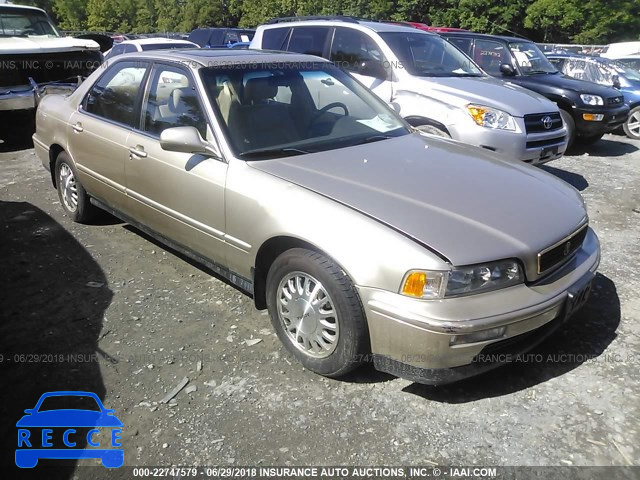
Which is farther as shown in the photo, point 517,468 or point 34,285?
point 34,285

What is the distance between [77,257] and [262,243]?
230 cm

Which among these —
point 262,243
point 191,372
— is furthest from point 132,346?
point 262,243

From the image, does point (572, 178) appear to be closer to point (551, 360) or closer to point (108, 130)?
point (551, 360)

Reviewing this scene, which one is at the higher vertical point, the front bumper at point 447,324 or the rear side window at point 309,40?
the rear side window at point 309,40

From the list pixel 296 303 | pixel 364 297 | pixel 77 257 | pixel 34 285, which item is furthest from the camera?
pixel 77 257

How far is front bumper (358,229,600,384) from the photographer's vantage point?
8.14 feet

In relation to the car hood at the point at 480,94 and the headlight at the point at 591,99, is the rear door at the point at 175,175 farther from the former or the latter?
the headlight at the point at 591,99

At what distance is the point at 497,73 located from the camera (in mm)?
9000

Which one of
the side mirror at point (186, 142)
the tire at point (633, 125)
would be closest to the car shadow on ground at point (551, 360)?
the side mirror at point (186, 142)

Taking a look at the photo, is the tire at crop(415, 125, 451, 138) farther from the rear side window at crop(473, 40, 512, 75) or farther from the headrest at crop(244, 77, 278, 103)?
the rear side window at crop(473, 40, 512, 75)

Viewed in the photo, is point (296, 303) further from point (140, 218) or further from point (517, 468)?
point (140, 218)

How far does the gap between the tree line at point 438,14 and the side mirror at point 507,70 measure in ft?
96.6

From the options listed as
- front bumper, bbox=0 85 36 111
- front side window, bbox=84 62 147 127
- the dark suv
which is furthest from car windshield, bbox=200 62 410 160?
front bumper, bbox=0 85 36 111

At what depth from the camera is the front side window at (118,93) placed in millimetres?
4242
